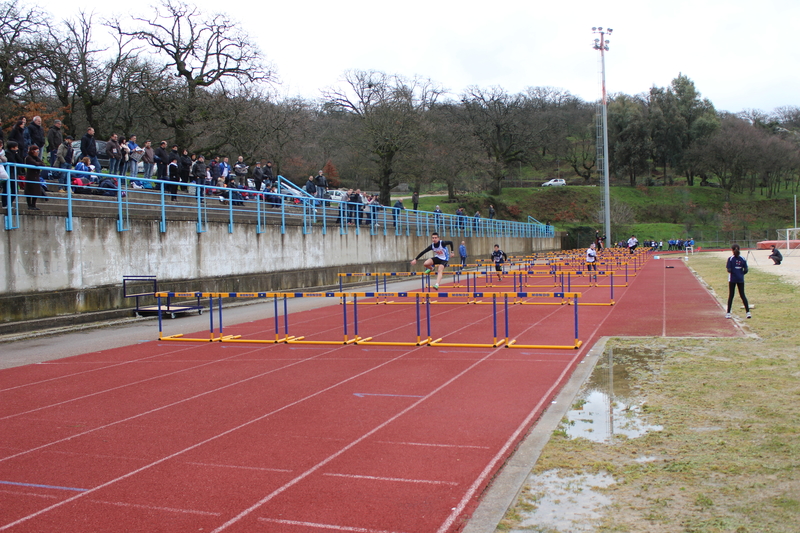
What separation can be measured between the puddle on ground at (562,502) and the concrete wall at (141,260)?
12844 millimetres

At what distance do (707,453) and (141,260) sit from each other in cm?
1545

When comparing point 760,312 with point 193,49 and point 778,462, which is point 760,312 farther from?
point 193,49

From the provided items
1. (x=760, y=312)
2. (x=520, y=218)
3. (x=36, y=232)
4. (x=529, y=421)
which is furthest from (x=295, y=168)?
(x=529, y=421)

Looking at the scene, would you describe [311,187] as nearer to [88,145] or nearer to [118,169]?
[118,169]

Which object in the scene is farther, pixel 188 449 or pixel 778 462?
pixel 188 449

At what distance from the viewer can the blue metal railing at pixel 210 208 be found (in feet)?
→ 48.8

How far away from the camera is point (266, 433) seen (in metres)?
6.43

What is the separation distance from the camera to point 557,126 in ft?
301

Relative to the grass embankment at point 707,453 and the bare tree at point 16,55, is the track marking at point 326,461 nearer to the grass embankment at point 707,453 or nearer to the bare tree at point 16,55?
the grass embankment at point 707,453

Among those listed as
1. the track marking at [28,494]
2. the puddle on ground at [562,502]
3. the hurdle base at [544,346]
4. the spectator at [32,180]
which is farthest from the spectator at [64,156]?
the puddle on ground at [562,502]

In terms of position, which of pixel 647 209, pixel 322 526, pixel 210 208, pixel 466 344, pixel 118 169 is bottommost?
pixel 322 526

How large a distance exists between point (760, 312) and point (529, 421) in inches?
422

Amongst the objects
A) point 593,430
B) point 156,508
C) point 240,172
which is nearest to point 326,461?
point 156,508

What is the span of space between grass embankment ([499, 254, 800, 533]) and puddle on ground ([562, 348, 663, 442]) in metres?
0.13
